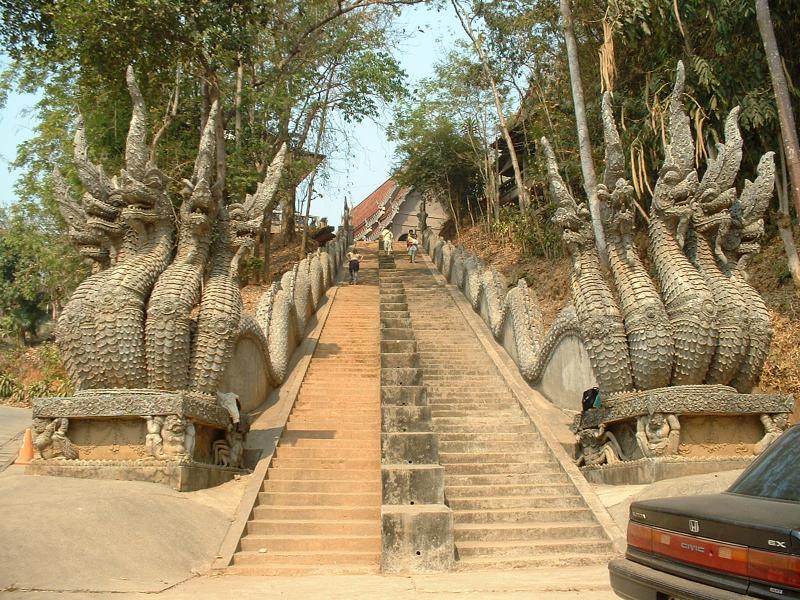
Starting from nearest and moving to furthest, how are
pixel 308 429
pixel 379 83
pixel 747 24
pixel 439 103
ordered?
1. pixel 308 429
2. pixel 747 24
3. pixel 379 83
4. pixel 439 103

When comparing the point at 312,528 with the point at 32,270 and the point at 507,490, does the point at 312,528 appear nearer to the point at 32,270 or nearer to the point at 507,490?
the point at 507,490

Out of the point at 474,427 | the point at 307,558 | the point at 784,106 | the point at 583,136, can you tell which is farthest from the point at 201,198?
the point at 784,106

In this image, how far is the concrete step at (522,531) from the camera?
6566mm

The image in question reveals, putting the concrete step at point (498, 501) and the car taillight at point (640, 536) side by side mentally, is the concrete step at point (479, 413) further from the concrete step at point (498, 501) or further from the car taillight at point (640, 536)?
the car taillight at point (640, 536)

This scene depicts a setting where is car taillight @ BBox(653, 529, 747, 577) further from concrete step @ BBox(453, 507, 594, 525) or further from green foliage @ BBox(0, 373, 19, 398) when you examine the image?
green foliage @ BBox(0, 373, 19, 398)

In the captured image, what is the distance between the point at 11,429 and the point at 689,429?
8.82 metres

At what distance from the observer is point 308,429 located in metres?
9.24

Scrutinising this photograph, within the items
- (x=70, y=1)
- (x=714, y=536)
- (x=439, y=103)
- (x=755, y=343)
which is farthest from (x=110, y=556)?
(x=439, y=103)

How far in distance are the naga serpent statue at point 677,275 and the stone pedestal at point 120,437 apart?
173 inches

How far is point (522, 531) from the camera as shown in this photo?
21.8ft

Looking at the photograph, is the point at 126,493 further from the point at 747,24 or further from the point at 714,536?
the point at 747,24

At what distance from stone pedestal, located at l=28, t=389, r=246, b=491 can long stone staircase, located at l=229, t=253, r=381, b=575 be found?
95cm

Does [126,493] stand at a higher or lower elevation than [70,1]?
lower

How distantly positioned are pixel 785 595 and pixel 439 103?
2463 centimetres
